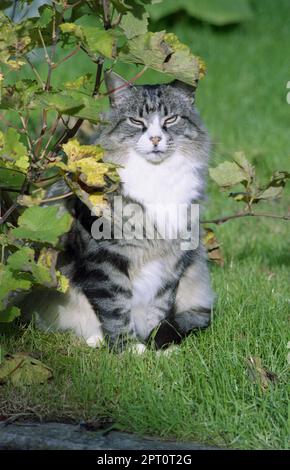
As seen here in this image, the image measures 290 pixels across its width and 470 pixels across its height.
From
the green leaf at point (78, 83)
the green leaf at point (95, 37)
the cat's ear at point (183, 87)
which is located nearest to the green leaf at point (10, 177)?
the green leaf at point (78, 83)

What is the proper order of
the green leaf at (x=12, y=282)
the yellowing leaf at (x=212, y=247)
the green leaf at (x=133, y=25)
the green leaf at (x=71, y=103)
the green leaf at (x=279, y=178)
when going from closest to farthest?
the green leaf at (x=71, y=103)
the green leaf at (x=12, y=282)
the green leaf at (x=133, y=25)
the green leaf at (x=279, y=178)
the yellowing leaf at (x=212, y=247)

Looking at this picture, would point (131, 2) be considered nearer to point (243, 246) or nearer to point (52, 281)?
point (52, 281)

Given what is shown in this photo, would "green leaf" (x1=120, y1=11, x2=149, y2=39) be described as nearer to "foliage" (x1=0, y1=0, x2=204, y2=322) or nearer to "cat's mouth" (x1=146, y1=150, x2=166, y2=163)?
"foliage" (x1=0, y1=0, x2=204, y2=322)

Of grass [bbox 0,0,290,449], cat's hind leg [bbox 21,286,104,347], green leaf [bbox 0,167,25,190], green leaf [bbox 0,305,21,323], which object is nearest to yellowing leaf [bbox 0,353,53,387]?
grass [bbox 0,0,290,449]

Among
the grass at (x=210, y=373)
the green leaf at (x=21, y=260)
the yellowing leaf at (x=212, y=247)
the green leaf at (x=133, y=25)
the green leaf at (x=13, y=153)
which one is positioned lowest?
the grass at (x=210, y=373)

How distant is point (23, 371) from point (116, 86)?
115 cm

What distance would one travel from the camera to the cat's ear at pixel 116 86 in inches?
132

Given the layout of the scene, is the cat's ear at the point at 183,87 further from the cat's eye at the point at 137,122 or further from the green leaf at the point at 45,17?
the green leaf at the point at 45,17

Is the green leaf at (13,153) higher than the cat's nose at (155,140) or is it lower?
lower

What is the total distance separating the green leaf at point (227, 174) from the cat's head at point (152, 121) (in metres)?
0.20

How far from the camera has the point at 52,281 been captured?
296 centimetres

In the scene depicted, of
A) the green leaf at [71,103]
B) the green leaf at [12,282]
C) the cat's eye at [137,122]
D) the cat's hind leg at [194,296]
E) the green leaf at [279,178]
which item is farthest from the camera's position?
the green leaf at [279,178]
